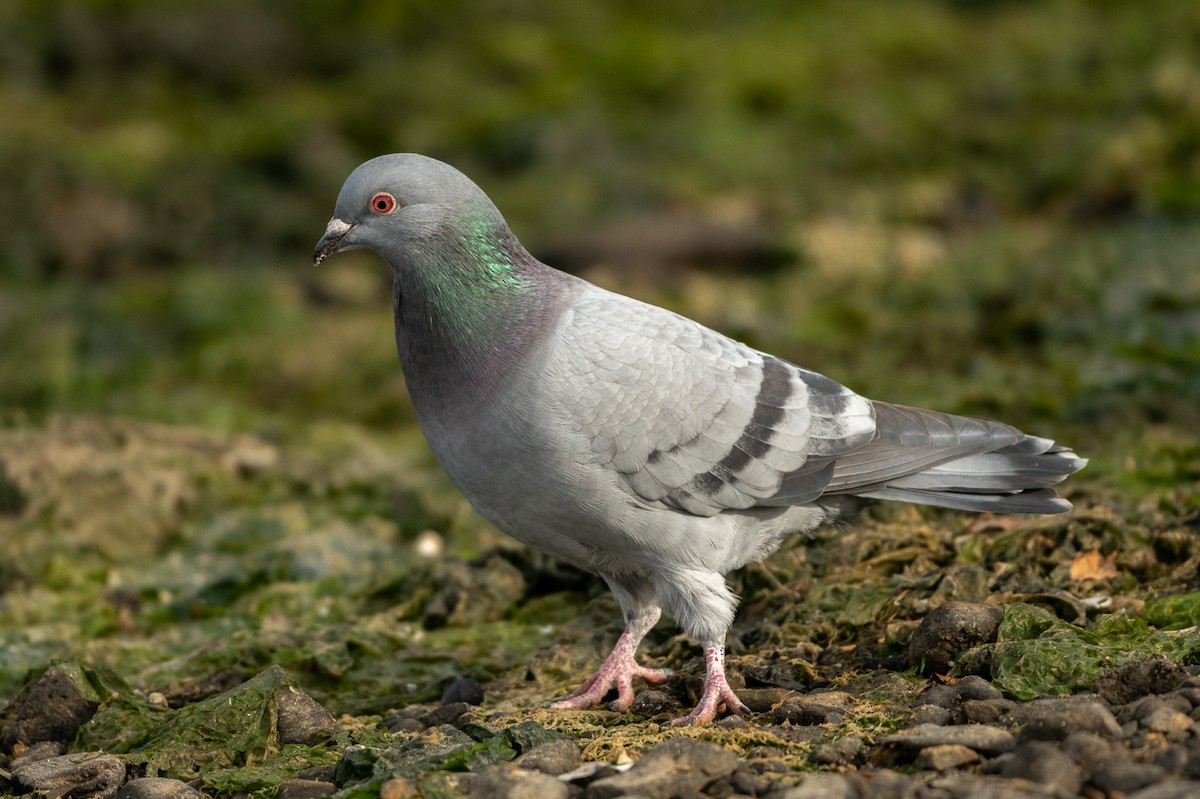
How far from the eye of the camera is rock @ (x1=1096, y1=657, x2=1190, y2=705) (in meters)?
5.20

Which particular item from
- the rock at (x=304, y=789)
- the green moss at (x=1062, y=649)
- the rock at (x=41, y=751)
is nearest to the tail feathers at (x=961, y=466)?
the green moss at (x=1062, y=649)

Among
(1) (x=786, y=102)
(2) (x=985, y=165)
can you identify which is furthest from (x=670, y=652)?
(1) (x=786, y=102)

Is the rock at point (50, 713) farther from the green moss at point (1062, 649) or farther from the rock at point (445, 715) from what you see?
the green moss at point (1062, 649)

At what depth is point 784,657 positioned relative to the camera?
262 inches

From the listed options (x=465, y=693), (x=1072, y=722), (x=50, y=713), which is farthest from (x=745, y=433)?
(x=50, y=713)

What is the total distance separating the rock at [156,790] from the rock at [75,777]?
0.15 metres

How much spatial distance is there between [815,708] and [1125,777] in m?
1.40

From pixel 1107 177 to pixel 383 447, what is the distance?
8.35 meters

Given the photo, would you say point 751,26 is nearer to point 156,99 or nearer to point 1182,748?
point 156,99

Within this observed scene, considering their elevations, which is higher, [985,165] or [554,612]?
[985,165]

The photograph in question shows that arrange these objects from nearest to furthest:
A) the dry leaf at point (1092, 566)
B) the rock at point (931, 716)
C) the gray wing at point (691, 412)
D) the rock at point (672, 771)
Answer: the rock at point (672, 771) < the rock at point (931, 716) < the gray wing at point (691, 412) < the dry leaf at point (1092, 566)

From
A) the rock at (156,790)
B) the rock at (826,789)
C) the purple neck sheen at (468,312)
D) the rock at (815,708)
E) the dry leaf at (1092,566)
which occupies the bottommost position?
the rock at (156,790)

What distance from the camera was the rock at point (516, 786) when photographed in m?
4.81

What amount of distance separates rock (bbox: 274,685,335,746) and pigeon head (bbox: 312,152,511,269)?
1.94 meters
